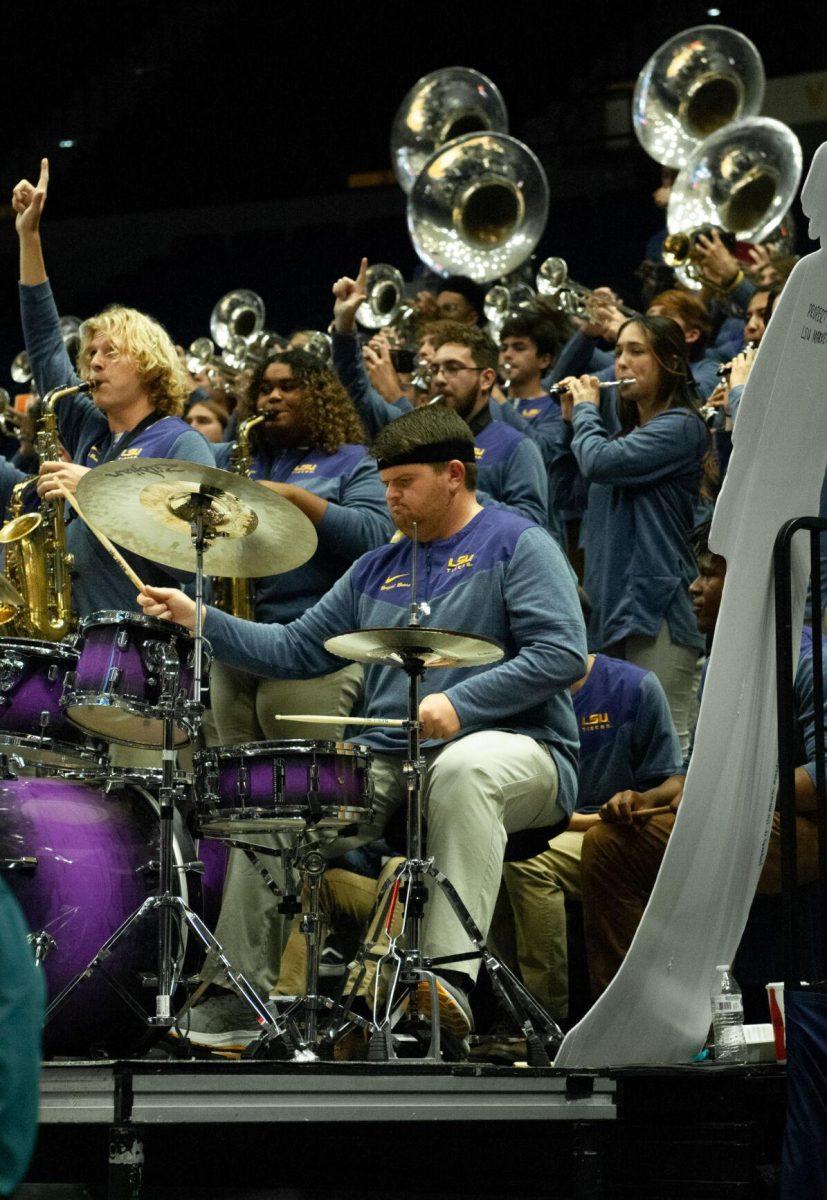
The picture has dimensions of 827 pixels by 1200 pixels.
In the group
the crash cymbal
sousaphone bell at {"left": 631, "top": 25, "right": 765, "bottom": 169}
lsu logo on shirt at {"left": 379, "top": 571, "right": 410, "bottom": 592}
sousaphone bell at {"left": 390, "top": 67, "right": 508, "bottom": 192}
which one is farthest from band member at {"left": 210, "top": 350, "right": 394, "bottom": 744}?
sousaphone bell at {"left": 390, "top": 67, "right": 508, "bottom": 192}

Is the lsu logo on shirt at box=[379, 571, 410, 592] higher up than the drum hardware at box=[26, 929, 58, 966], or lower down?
higher up

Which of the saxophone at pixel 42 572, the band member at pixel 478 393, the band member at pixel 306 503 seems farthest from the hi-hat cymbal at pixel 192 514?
the band member at pixel 478 393

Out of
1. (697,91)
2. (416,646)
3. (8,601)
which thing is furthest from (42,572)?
(697,91)

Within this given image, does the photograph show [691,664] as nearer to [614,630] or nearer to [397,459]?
[614,630]

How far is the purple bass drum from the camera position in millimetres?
3406

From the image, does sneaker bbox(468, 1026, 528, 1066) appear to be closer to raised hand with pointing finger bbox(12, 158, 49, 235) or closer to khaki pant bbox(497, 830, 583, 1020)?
khaki pant bbox(497, 830, 583, 1020)

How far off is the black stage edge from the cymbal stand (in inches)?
12.7

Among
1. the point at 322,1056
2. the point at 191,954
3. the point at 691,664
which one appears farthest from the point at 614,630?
the point at 322,1056

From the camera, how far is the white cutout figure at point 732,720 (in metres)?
2.86

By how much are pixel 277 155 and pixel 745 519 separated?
12187 millimetres

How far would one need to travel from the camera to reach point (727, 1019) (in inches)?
117

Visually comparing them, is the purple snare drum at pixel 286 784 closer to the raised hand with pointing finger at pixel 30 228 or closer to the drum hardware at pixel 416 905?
the drum hardware at pixel 416 905

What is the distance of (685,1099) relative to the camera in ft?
9.41

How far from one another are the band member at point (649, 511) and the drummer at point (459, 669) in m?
1.26
